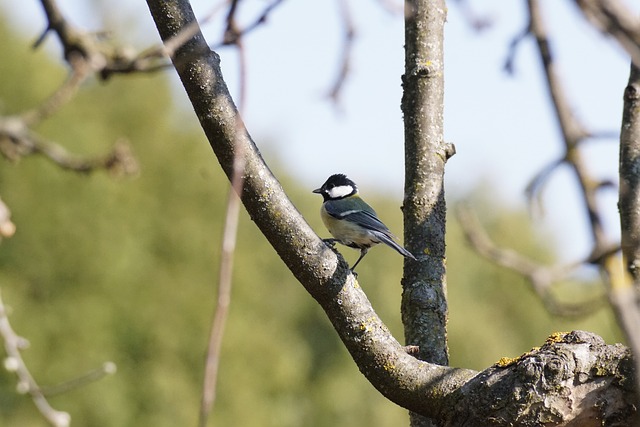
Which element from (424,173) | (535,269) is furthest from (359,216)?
(535,269)

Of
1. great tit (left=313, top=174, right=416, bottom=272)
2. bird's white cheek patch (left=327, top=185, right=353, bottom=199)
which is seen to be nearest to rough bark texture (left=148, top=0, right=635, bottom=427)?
great tit (left=313, top=174, right=416, bottom=272)

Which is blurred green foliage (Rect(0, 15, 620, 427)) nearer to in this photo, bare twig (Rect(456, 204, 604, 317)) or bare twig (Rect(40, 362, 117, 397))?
bare twig (Rect(40, 362, 117, 397))

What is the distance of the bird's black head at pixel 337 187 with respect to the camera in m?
6.13

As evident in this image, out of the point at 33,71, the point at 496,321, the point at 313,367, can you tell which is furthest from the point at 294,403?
the point at 33,71

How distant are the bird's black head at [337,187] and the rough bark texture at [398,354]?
3.66 metres

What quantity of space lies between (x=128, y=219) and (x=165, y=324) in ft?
8.47

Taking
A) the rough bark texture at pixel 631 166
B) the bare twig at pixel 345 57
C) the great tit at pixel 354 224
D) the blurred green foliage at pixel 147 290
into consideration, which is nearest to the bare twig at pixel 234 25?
the bare twig at pixel 345 57

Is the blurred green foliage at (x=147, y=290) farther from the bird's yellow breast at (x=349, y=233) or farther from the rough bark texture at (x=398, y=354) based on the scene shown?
the rough bark texture at (x=398, y=354)

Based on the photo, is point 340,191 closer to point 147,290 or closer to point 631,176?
point 631,176

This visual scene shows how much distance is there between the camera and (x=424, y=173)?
2973mm

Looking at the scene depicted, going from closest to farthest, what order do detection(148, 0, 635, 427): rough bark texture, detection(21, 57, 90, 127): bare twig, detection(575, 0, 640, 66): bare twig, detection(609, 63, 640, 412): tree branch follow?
Answer: detection(575, 0, 640, 66): bare twig
detection(21, 57, 90, 127): bare twig
detection(148, 0, 635, 427): rough bark texture
detection(609, 63, 640, 412): tree branch

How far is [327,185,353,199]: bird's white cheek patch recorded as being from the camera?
6074mm

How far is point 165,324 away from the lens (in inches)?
741

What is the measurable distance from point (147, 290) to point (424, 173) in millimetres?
17099
